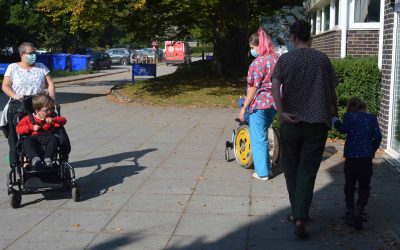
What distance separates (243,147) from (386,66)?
269 centimetres

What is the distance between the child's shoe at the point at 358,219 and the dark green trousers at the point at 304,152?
0.58 meters

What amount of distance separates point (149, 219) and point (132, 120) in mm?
7975

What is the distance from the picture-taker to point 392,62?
823 cm

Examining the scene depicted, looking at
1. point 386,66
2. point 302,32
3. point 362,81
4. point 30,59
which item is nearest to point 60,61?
point 362,81

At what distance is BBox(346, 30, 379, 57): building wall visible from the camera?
42.9ft

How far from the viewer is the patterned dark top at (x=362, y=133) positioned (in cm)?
518

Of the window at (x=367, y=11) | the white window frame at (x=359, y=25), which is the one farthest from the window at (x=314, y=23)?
the white window frame at (x=359, y=25)

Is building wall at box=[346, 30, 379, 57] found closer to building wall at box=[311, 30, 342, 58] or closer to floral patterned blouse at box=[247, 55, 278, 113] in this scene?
building wall at box=[311, 30, 342, 58]

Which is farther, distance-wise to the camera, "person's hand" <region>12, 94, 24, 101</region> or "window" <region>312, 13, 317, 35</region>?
"window" <region>312, 13, 317, 35</region>

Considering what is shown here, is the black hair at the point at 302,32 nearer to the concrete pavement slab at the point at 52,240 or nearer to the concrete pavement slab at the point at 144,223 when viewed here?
the concrete pavement slab at the point at 144,223

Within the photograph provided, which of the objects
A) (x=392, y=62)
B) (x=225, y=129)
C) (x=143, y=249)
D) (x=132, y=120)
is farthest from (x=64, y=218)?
(x=132, y=120)

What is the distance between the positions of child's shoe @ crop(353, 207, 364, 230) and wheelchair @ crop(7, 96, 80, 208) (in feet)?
9.75

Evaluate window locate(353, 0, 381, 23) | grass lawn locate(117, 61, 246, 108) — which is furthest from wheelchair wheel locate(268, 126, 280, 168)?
grass lawn locate(117, 61, 246, 108)

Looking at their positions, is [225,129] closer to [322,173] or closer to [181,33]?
[322,173]
